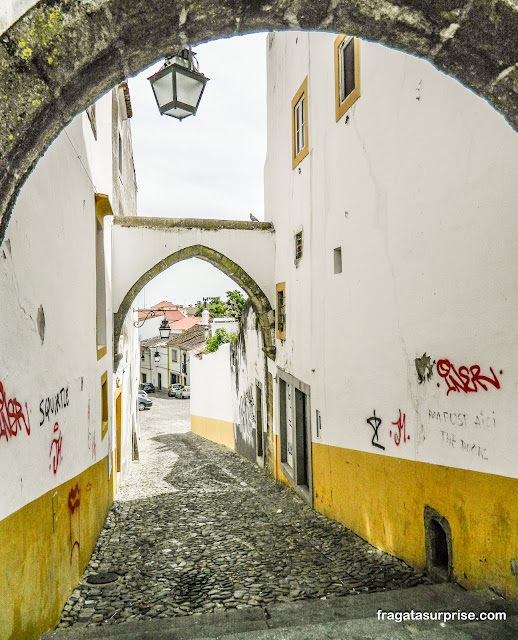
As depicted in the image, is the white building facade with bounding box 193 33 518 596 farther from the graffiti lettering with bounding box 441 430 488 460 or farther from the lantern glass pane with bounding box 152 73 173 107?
the lantern glass pane with bounding box 152 73 173 107

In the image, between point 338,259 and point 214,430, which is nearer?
point 338,259

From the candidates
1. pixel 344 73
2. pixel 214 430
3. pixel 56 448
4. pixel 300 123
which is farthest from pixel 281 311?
pixel 214 430

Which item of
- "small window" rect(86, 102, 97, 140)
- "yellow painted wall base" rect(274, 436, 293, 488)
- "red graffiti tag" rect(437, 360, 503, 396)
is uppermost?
"small window" rect(86, 102, 97, 140)

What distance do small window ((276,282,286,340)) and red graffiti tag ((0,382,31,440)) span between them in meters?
6.49

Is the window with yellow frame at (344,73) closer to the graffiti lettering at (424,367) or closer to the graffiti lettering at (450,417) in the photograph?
the graffiti lettering at (424,367)

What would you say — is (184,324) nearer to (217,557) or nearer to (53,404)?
(217,557)

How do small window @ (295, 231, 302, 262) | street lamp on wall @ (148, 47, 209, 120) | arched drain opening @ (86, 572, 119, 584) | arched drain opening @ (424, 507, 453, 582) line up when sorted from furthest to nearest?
small window @ (295, 231, 302, 262) → arched drain opening @ (86, 572, 119, 584) → street lamp on wall @ (148, 47, 209, 120) → arched drain opening @ (424, 507, 453, 582)

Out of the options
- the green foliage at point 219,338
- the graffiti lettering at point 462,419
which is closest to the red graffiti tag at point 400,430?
the graffiti lettering at point 462,419

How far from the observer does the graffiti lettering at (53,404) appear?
338 centimetres

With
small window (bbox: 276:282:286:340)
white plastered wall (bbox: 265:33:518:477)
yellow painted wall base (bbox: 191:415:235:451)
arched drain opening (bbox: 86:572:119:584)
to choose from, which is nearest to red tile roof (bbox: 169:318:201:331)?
yellow painted wall base (bbox: 191:415:235:451)

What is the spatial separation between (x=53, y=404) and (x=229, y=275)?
656 cm

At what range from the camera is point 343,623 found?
2.66 metres

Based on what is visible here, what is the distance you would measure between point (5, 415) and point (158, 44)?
1.92 m

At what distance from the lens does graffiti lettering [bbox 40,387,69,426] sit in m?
3.38
